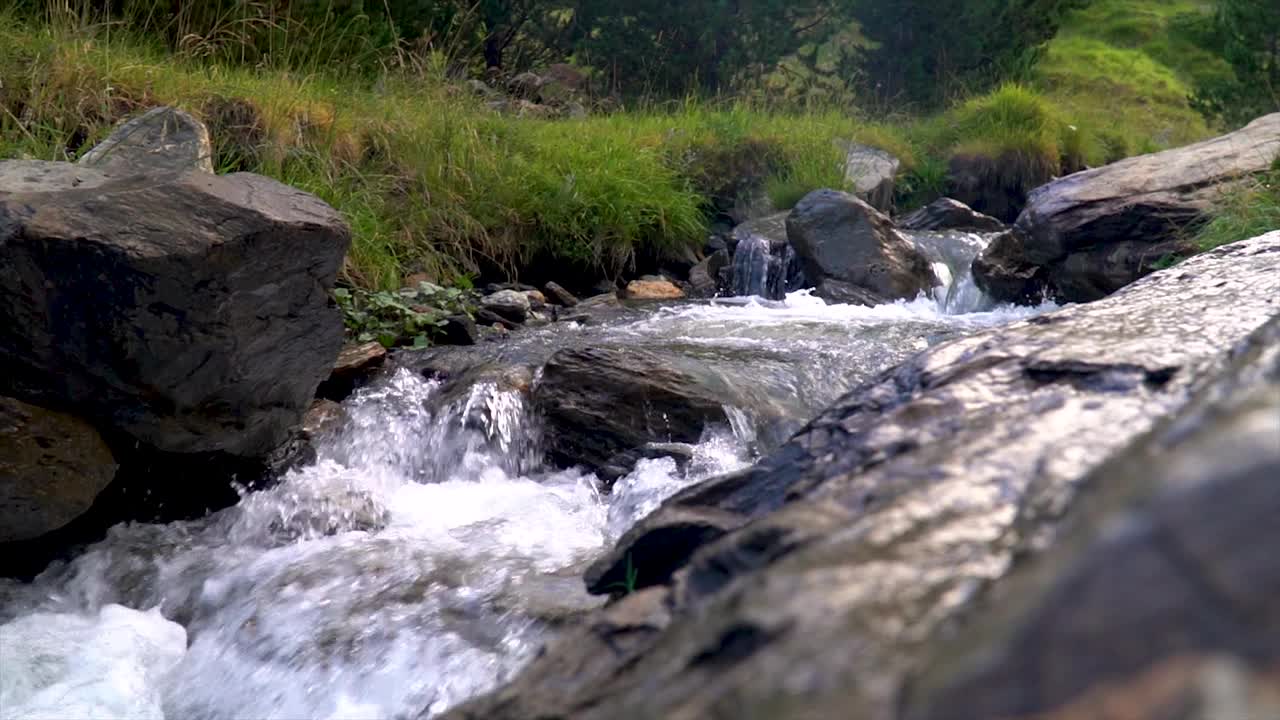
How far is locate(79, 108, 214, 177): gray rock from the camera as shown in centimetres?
438

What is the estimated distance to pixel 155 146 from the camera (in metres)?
4.63

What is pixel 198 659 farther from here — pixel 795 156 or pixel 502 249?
pixel 795 156

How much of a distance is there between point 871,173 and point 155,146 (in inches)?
280

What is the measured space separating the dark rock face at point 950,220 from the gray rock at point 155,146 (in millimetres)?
6499

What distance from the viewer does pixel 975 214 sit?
33.0ft

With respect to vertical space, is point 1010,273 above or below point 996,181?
above


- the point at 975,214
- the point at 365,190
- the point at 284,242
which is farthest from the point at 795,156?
the point at 284,242

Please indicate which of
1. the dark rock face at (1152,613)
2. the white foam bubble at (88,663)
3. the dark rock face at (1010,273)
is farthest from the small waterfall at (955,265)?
the dark rock face at (1152,613)

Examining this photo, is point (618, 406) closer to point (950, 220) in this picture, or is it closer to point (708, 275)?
point (708, 275)

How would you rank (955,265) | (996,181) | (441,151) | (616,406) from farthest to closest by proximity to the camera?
(996,181)
(955,265)
(441,151)
(616,406)

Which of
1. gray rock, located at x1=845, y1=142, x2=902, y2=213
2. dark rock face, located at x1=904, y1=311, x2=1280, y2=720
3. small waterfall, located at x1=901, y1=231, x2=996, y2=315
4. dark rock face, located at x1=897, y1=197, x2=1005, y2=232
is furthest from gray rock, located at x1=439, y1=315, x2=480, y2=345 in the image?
dark rock face, located at x1=897, y1=197, x2=1005, y2=232

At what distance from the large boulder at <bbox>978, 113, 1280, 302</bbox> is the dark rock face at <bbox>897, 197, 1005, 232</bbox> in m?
2.31

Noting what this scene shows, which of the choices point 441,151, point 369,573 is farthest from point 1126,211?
point 369,573

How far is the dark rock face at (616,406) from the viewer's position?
429 centimetres
